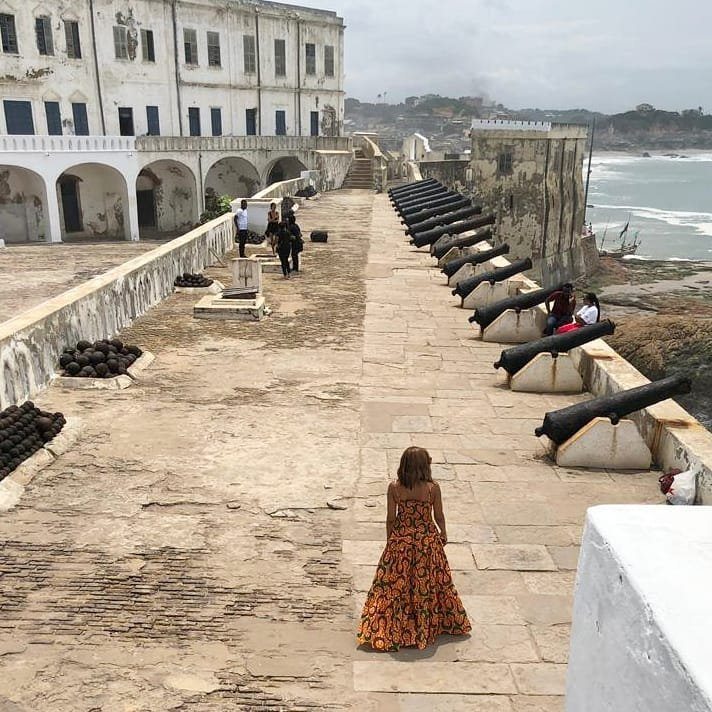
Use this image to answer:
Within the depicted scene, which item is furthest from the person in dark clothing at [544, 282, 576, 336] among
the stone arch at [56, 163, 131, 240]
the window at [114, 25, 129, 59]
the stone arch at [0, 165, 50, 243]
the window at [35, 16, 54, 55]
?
the window at [114, 25, 129, 59]

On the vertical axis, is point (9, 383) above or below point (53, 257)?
above

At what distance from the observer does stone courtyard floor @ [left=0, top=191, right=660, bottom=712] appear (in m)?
4.04

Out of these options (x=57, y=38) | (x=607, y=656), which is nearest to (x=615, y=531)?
(x=607, y=656)

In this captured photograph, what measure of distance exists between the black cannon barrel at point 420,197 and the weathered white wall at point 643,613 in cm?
2420

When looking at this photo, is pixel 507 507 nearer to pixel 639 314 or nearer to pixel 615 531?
pixel 615 531

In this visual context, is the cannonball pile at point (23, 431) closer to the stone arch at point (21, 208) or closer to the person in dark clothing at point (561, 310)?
the person in dark clothing at point (561, 310)

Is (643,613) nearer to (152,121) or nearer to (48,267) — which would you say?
(48,267)

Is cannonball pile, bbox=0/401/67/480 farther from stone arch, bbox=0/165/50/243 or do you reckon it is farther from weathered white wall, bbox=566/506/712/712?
stone arch, bbox=0/165/50/243

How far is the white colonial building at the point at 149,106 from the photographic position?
33.5m

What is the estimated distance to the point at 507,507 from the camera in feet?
19.8

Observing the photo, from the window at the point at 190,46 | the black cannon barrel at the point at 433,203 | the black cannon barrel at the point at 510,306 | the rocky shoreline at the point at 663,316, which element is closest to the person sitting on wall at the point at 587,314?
the black cannon barrel at the point at 510,306

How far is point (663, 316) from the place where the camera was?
23922mm

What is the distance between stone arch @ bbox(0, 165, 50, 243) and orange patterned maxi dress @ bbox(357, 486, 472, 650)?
106ft

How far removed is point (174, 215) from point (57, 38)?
395 inches
